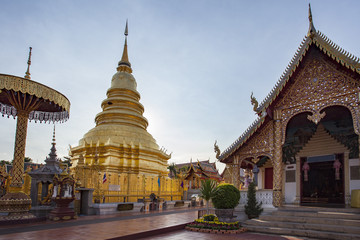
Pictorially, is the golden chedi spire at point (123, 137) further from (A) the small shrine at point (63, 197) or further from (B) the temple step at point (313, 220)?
(B) the temple step at point (313, 220)

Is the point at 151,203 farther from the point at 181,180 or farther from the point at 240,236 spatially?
the point at 240,236

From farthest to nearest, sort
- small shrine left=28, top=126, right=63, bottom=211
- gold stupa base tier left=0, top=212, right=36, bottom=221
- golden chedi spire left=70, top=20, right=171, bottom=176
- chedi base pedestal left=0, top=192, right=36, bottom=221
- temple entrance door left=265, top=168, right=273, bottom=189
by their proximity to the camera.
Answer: golden chedi spire left=70, top=20, right=171, bottom=176, temple entrance door left=265, top=168, right=273, bottom=189, small shrine left=28, top=126, right=63, bottom=211, chedi base pedestal left=0, top=192, right=36, bottom=221, gold stupa base tier left=0, top=212, right=36, bottom=221

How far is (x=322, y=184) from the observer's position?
1546 cm

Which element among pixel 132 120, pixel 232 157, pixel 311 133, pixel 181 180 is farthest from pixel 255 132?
pixel 132 120

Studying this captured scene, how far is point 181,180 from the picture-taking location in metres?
24.7

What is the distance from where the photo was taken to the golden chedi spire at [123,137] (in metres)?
23.5

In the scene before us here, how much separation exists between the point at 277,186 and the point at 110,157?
47.0 feet

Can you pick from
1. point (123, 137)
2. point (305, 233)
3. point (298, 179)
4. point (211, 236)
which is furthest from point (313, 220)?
point (123, 137)

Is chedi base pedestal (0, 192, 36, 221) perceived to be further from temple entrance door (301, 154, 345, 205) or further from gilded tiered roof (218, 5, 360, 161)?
temple entrance door (301, 154, 345, 205)

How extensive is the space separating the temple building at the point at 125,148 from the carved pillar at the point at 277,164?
381 inches

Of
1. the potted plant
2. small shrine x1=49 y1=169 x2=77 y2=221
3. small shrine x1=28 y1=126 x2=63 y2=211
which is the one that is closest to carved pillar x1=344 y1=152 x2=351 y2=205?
the potted plant

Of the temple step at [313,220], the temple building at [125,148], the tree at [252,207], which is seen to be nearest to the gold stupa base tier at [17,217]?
the temple building at [125,148]

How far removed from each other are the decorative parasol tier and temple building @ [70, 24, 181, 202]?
602 cm

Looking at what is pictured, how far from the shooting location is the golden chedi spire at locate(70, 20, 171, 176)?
924 inches
